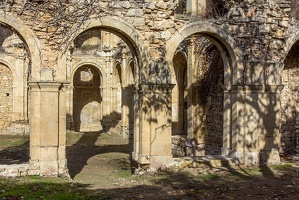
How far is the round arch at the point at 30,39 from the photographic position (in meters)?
9.42

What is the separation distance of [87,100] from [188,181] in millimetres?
18482

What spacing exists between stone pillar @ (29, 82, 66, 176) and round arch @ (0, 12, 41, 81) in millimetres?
354

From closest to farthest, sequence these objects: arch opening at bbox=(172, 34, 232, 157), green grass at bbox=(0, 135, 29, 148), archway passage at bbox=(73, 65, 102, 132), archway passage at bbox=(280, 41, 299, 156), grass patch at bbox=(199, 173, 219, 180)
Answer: grass patch at bbox=(199, 173, 219, 180)
archway passage at bbox=(280, 41, 299, 156)
arch opening at bbox=(172, 34, 232, 157)
green grass at bbox=(0, 135, 29, 148)
archway passage at bbox=(73, 65, 102, 132)

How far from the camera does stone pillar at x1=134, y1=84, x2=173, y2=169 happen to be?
10516 mm

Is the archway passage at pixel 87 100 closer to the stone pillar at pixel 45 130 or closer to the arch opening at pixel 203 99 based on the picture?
the arch opening at pixel 203 99

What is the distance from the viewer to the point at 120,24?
10.2 m

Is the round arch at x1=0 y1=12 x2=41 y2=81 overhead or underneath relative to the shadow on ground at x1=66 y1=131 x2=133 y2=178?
overhead

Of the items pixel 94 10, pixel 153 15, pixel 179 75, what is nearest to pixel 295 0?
pixel 179 75

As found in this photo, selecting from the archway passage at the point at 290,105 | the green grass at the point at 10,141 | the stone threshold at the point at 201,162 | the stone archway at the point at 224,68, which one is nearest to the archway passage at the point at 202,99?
the stone archway at the point at 224,68

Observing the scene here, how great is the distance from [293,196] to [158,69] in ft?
15.3

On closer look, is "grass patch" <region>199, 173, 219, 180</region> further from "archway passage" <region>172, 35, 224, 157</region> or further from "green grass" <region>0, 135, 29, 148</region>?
"green grass" <region>0, 135, 29, 148</region>

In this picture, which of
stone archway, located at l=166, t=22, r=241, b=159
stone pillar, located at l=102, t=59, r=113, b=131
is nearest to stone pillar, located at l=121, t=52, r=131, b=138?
stone pillar, located at l=102, t=59, r=113, b=131

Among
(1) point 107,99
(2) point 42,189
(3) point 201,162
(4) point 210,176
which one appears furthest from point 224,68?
(1) point 107,99

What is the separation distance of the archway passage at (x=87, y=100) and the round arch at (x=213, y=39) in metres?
16.4
